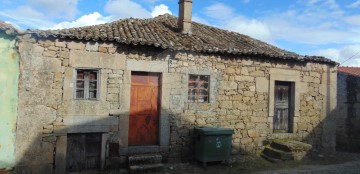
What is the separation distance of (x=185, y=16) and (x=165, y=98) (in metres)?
3.59

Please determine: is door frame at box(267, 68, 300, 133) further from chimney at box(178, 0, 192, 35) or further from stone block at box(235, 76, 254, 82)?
chimney at box(178, 0, 192, 35)

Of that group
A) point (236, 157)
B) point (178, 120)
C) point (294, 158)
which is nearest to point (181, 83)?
point (178, 120)

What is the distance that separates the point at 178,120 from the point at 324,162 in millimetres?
4966

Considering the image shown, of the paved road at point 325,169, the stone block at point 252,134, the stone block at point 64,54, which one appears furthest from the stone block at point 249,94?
the stone block at point 64,54

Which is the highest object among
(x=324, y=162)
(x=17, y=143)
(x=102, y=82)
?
(x=102, y=82)

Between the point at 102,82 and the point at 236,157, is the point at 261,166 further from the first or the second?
the point at 102,82

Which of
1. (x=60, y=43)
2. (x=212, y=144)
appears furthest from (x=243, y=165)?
(x=60, y=43)

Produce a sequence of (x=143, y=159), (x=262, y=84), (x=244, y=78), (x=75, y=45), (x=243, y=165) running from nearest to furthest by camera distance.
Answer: (x=75, y=45) < (x=143, y=159) < (x=243, y=165) < (x=244, y=78) < (x=262, y=84)

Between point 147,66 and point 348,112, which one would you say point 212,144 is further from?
point 348,112

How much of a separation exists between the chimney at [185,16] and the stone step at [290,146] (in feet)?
15.3

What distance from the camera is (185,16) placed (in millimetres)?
11844

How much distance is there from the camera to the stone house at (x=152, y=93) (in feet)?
26.7

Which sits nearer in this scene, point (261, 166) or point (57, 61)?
point (57, 61)

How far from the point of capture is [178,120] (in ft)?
32.1
